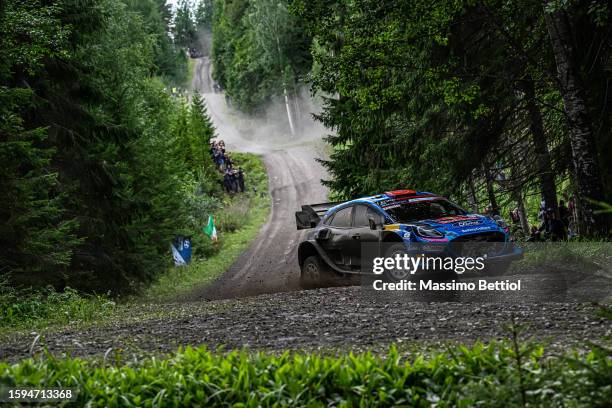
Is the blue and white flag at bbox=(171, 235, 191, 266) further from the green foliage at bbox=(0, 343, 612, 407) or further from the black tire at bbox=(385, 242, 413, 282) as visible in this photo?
the green foliage at bbox=(0, 343, 612, 407)

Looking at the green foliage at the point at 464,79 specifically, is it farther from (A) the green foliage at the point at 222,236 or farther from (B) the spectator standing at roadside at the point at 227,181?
(B) the spectator standing at roadside at the point at 227,181

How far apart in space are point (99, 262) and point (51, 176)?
5.59 metres

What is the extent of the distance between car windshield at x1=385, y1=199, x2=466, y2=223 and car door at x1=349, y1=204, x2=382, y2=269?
0.36m

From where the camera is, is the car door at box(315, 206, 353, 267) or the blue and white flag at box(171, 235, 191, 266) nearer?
the car door at box(315, 206, 353, 267)

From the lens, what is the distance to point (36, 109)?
20703 millimetres

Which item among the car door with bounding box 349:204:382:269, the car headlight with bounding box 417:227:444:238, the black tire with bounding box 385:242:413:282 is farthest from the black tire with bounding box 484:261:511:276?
the car door with bounding box 349:204:382:269

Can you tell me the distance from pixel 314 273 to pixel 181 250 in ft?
54.7


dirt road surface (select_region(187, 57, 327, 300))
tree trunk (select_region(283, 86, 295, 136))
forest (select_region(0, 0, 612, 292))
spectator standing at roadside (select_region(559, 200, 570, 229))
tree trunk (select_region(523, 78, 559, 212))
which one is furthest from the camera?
tree trunk (select_region(283, 86, 295, 136))

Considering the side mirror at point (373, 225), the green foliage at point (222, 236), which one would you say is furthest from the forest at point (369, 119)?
the side mirror at point (373, 225)

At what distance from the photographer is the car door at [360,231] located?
14.9 metres

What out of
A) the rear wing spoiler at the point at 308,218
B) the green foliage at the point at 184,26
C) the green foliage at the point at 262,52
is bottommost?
the rear wing spoiler at the point at 308,218

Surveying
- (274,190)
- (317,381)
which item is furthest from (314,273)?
(274,190)

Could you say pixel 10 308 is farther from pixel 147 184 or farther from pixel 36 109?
pixel 147 184

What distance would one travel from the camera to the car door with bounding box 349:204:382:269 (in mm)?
14891
